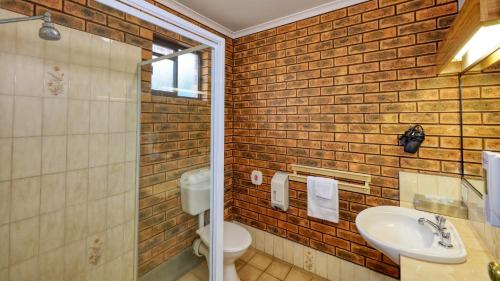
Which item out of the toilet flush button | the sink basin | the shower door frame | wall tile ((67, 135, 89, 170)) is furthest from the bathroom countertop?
wall tile ((67, 135, 89, 170))

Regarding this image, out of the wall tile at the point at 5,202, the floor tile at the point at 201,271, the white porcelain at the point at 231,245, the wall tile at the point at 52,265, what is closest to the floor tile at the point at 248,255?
the white porcelain at the point at 231,245

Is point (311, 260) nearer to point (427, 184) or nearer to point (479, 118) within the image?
point (427, 184)

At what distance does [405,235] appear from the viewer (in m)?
1.37

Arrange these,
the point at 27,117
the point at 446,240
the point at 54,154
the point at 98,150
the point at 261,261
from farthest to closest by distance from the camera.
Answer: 1. the point at 261,261
2. the point at 98,150
3. the point at 54,154
4. the point at 27,117
5. the point at 446,240

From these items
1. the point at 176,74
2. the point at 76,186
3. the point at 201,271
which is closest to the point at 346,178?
the point at 201,271

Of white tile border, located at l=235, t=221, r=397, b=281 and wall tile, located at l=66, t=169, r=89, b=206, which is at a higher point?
wall tile, located at l=66, t=169, r=89, b=206

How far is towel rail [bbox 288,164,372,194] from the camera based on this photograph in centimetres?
179

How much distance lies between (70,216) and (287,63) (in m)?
2.21

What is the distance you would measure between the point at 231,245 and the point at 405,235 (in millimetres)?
1276

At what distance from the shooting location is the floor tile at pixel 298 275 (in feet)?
6.57

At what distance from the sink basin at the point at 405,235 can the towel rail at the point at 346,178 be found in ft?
0.86

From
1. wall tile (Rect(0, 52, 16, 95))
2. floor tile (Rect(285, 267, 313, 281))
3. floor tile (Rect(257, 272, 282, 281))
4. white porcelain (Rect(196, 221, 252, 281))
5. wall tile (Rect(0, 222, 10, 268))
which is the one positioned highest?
wall tile (Rect(0, 52, 16, 95))

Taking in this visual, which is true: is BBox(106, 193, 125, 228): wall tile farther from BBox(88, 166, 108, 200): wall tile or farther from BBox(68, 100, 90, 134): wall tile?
BBox(68, 100, 90, 134): wall tile

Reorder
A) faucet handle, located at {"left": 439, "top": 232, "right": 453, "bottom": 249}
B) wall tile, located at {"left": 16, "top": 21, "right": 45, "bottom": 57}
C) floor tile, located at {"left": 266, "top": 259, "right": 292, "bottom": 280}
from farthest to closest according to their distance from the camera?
1. floor tile, located at {"left": 266, "top": 259, "right": 292, "bottom": 280}
2. wall tile, located at {"left": 16, "top": 21, "right": 45, "bottom": 57}
3. faucet handle, located at {"left": 439, "top": 232, "right": 453, "bottom": 249}
